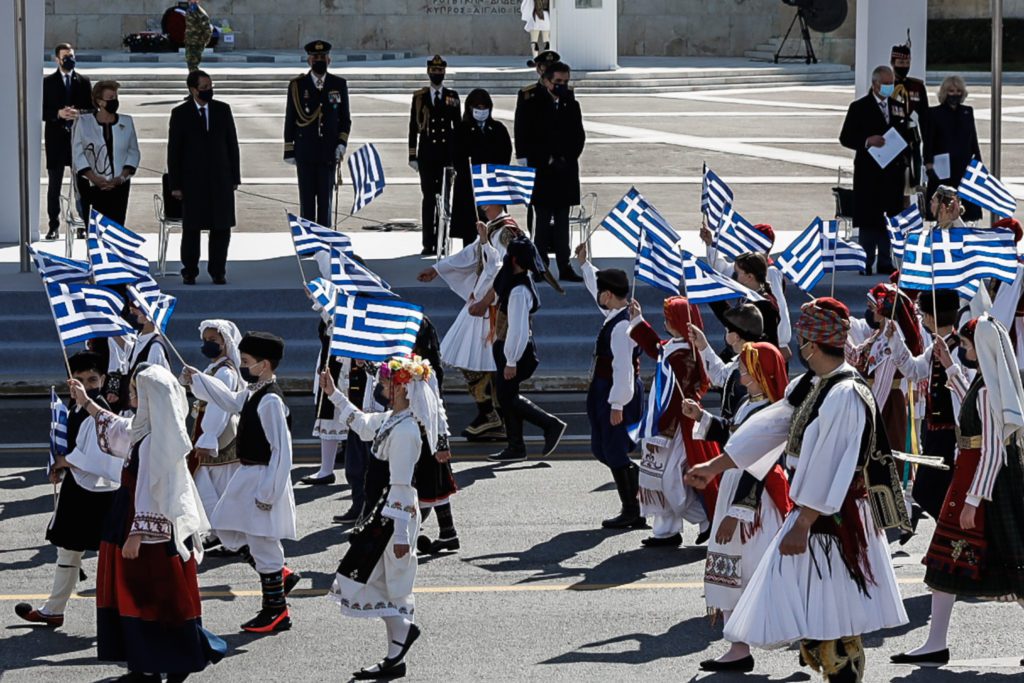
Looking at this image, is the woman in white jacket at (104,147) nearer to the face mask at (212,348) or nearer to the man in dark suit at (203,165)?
the man in dark suit at (203,165)

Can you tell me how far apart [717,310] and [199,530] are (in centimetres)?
509

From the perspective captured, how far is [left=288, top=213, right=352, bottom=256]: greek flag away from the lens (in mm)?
12086

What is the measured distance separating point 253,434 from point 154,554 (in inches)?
52.0

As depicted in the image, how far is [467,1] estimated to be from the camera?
167 ft

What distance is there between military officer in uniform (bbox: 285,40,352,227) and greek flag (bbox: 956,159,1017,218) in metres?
6.58

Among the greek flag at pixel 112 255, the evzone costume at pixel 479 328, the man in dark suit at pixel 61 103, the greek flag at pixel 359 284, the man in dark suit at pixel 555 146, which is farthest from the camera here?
the man in dark suit at pixel 61 103

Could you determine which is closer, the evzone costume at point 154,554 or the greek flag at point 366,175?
the evzone costume at point 154,554

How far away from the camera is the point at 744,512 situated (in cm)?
875

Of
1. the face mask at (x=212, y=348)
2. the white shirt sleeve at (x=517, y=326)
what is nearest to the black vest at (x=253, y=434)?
the face mask at (x=212, y=348)

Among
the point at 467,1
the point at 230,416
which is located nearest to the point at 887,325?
the point at 230,416

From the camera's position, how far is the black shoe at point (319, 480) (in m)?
13.1

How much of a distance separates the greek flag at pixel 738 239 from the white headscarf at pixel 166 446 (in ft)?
18.9

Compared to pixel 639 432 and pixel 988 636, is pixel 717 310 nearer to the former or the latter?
pixel 639 432

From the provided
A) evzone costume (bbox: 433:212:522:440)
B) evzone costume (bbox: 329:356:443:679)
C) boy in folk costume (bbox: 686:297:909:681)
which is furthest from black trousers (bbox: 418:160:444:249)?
boy in folk costume (bbox: 686:297:909:681)
